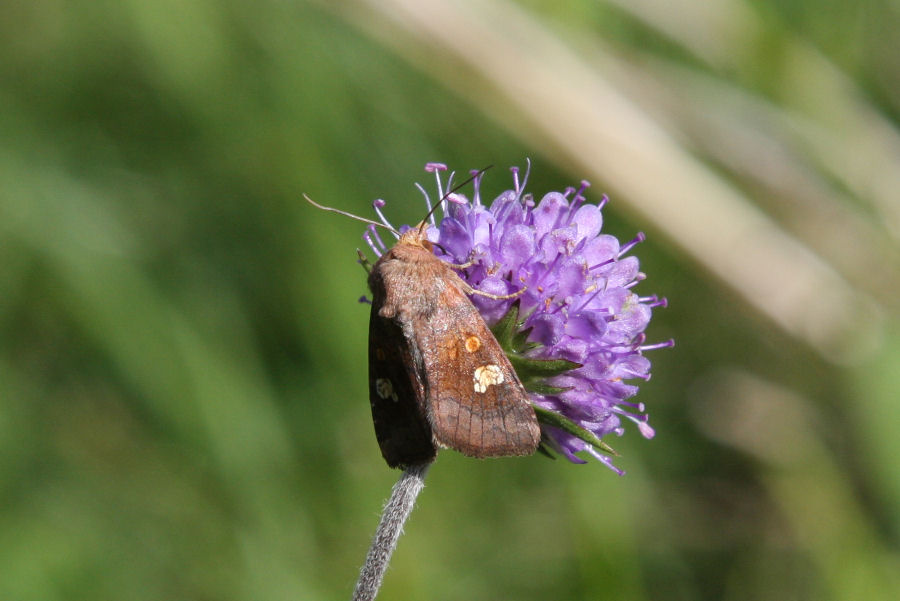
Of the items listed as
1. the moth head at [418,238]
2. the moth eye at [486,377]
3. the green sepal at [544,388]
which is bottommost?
the green sepal at [544,388]

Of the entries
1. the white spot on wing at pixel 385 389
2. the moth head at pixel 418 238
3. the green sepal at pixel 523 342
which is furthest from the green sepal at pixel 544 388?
the moth head at pixel 418 238

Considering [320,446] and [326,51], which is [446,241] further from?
[326,51]

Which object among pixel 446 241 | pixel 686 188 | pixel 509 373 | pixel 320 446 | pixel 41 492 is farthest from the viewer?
pixel 686 188

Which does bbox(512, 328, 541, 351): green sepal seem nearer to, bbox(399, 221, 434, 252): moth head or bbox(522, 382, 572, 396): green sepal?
bbox(522, 382, 572, 396): green sepal

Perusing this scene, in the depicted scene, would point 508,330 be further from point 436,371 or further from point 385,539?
point 385,539

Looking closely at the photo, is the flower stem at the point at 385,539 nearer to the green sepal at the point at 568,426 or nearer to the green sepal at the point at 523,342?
the green sepal at the point at 568,426

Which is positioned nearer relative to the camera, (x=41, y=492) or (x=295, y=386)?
(x=41, y=492)

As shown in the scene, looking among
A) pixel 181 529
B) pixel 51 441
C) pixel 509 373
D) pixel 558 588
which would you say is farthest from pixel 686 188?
pixel 51 441
